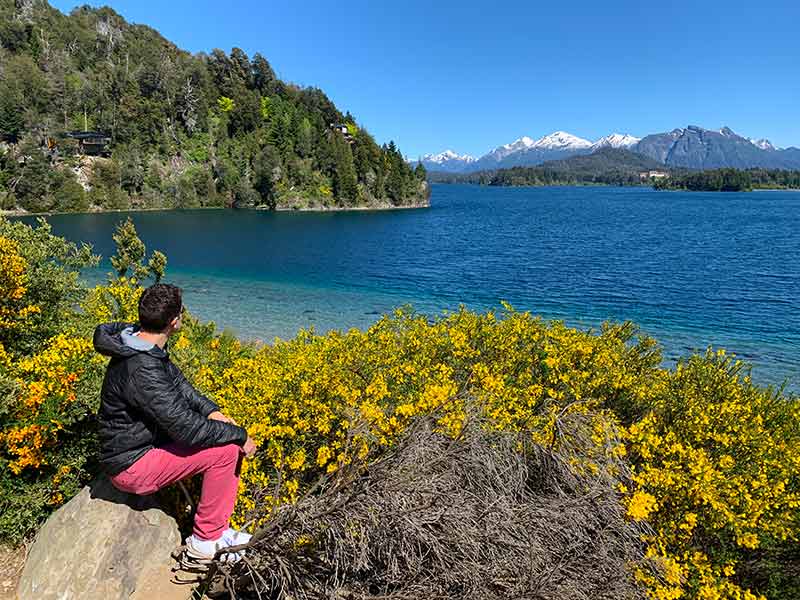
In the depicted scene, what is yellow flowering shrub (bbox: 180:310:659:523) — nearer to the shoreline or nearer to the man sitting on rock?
the man sitting on rock

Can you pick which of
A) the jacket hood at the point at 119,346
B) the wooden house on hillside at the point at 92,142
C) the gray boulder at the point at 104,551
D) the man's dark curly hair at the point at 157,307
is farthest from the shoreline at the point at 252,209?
the man's dark curly hair at the point at 157,307

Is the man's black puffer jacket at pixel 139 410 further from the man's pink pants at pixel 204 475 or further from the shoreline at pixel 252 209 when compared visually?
the shoreline at pixel 252 209

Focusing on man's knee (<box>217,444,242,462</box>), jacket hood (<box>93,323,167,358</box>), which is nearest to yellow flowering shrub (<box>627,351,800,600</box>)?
man's knee (<box>217,444,242,462</box>)

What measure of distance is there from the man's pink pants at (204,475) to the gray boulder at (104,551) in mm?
578

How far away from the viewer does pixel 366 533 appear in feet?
13.5

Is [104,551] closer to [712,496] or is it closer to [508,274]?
[712,496]

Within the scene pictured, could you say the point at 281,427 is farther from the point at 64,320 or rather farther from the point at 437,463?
the point at 64,320

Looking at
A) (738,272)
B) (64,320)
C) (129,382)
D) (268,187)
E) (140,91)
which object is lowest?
(738,272)

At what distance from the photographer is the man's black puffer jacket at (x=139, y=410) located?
3.89 m

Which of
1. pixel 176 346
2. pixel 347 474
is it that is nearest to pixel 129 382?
pixel 347 474

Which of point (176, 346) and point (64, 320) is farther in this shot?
point (64, 320)

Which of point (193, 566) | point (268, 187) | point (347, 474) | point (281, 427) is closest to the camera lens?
point (193, 566)

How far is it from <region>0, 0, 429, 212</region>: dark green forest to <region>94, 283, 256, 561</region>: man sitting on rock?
11337cm

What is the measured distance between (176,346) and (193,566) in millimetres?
4623
